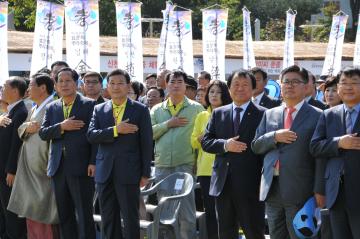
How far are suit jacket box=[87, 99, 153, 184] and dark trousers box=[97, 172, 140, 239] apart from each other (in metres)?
0.09

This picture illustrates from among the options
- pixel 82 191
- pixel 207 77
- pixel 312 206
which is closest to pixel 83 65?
pixel 207 77

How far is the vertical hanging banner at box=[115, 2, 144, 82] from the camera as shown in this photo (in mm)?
15922

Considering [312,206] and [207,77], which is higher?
[207,77]

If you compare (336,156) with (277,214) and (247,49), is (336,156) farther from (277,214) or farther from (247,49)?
(247,49)

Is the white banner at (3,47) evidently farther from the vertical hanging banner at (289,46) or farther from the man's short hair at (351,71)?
the man's short hair at (351,71)

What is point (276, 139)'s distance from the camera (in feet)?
20.4

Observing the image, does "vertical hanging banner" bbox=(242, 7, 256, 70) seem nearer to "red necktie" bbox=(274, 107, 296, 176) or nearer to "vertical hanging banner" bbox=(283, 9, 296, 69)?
"vertical hanging banner" bbox=(283, 9, 296, 69)

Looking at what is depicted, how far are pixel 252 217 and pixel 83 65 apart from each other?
851cm

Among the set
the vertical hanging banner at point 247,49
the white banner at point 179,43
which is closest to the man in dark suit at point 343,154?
the white banner at point 179,43

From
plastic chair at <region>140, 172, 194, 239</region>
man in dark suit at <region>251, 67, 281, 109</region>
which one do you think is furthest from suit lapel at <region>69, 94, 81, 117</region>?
man in dark suit at <region>251, 67, 281, 109</region>

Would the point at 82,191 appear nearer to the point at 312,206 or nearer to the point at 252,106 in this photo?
the point at 252,106

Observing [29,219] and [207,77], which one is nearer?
[29,219]

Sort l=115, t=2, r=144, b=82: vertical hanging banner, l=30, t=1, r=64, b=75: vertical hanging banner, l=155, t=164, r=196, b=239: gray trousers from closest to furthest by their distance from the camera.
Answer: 1. l=155, t=164, r=196, b=239: gray trousers
2. l=30, t=1, r=64, b=75: vertical hanging banner
3. l=115, t=2, r=144, b=82: vertical hanging banner

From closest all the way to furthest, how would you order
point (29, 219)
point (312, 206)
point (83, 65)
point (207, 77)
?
point (312, 206) < point (29, 219) < point (207, 77) < point (83, 65)
